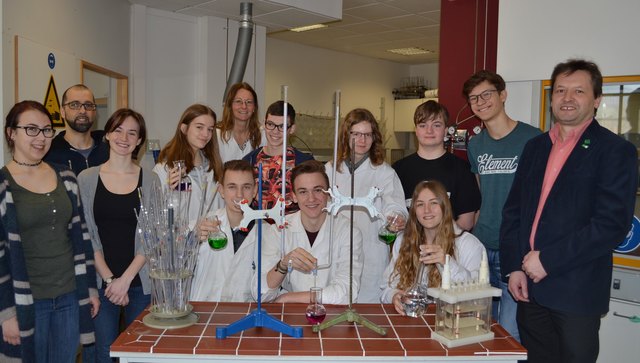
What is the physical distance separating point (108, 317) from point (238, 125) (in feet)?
4.55

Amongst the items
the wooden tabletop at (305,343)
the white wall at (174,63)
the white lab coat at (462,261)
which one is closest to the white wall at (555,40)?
the white lab coat at (462,261)

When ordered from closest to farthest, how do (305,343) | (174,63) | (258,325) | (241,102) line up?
(305,343) → (258,325) → (241,102) → (174,63)

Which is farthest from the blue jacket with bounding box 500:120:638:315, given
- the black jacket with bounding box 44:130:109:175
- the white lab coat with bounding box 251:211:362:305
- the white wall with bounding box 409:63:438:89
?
the white wall with bounding box 409:63:438:89

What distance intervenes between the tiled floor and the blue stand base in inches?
0.7

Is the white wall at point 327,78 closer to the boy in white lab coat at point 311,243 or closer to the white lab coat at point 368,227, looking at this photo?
the white lab coat at point 368,227

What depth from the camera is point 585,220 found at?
197 centimetres

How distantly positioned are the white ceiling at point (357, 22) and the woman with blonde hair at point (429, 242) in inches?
126

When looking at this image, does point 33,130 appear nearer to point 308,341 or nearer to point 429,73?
point 308,341

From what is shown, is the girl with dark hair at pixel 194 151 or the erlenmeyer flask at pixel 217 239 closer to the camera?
the erlenmeyer flask at pixel 217 239

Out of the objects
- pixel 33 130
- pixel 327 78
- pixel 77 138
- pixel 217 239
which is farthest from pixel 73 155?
pixel 327 78

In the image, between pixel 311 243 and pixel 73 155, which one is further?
pixel 73 155

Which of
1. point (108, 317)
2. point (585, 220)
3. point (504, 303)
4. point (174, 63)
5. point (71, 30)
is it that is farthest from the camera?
point (174, 63)

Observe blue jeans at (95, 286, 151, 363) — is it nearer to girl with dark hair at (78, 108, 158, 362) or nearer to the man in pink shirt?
girl with dark hair at (78, 108, 158, 362)

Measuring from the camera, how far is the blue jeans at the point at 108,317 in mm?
2395
